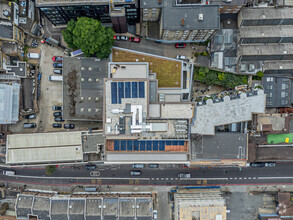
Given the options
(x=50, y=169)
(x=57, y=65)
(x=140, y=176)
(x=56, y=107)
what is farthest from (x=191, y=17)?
(x=50, y=169)

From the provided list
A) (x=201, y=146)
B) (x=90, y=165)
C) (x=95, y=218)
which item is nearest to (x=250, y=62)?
(x=201, y=146)

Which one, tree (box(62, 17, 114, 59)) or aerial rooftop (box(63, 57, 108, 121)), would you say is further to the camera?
aerial rooftop (box(63, 57, 108, 121))

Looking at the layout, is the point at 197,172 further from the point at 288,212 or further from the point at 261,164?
the point at 288,212

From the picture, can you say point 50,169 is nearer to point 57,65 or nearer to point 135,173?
point 135,173

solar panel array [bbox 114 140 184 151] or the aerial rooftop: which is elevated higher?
the aerial rooftop

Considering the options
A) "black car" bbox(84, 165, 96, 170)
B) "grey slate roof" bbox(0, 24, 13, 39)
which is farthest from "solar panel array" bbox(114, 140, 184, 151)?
"grey slate roof" bbox(0, 24, 13, 39)

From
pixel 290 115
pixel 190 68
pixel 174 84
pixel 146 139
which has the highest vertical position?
pixel 190 68

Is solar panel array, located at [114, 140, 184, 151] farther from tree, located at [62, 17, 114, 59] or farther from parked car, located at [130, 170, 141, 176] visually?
tree, located at [62, 17, 114, 59]

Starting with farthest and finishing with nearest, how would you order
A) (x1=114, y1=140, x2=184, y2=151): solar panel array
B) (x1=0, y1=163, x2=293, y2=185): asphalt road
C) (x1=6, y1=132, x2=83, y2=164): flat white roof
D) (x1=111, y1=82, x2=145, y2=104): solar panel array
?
(x1=0, y1=163, x2=293, y2=185): asphalt road → (x1=6, y1=132, x2=83, y2=164): flat white roof → (x1=114, y1=140, x2=184, y2=151): solar panel array → (x1=111, y1=82, x2=145, y2=104): solar panel array
